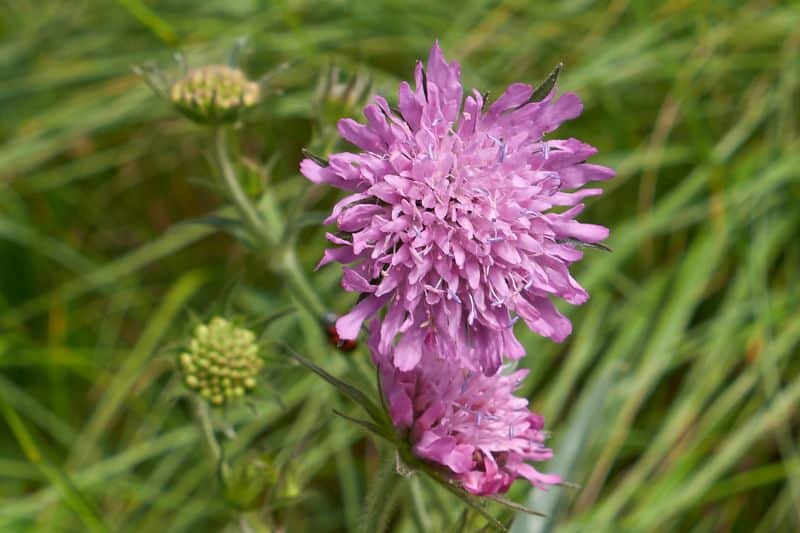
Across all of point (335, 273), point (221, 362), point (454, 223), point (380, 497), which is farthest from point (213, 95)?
point (335, 273)

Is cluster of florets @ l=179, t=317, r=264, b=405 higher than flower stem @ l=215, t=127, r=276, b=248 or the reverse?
the reverse

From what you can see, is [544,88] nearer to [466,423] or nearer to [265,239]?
[466,423]

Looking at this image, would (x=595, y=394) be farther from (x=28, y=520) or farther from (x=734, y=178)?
(x=28, y=520)

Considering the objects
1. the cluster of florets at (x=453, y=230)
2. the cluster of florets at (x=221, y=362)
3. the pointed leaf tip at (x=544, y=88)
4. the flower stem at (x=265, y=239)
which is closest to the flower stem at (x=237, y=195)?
the flower stem at (x=265, y=239)

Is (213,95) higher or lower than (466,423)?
higher

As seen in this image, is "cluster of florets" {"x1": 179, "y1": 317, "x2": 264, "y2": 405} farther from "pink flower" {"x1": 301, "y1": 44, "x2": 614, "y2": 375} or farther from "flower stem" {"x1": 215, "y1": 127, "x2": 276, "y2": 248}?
"pink flower" {"x1": 301, "y1": 44, "x2": 614, "y2": 375}

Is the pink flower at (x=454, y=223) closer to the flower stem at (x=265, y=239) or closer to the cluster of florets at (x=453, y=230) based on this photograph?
the cluster of florets at (x=453, y=230)

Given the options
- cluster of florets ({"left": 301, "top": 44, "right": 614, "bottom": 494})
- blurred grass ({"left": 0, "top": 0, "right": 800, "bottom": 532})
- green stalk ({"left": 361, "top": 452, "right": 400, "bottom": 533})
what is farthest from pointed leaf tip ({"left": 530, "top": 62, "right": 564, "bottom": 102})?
blurred grass ({"left": 0, "top": 0, "right": 800, "bottom": 532})
